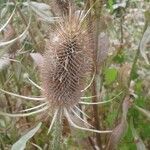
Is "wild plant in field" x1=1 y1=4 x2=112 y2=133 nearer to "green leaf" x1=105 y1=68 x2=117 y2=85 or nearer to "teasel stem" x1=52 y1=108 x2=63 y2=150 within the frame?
"teasel stem" x1=52 y1=108 x2=63 y2=150

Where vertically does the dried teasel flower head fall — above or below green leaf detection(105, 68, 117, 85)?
above

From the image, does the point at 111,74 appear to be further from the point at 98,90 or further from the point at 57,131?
the point at 57,131

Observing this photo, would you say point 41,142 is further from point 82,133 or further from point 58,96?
point 58,96

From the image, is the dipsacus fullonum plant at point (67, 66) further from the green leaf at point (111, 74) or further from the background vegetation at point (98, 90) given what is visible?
the green leaf at point (111, 74)

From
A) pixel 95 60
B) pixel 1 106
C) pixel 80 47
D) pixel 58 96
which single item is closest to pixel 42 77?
pixel 58 96

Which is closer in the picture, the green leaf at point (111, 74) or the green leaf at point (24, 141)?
the green leaf at point (24, 141)

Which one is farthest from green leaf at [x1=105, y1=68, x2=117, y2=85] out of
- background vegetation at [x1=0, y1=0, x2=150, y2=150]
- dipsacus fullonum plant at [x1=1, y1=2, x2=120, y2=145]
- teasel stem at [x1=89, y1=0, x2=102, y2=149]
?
dipsacus fullonum plant at [x1=1, y1=2, x2=120, y2=145]

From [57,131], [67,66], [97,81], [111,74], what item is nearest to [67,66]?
[67,66]

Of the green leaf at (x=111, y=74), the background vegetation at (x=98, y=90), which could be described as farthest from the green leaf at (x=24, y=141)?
the green leaf at (x=111, y=74)

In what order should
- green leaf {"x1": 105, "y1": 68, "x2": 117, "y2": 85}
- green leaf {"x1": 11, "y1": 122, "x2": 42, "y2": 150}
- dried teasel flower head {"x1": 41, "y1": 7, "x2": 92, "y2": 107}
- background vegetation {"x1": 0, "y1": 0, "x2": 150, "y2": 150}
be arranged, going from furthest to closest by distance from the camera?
green leaf {"x1": 105, "y1": 68, "x2": 117, "y2": 85} → background vegetation {"x1": 0, "y1": 0, "x2": 150, "y2": 150} → green leaf {"x1": 11, "y1": 122, "x2": 42, "y2": 150} → dried teasel flower head {"x1": 41, "y1": 7, "x2": 92, "y2": 107}
